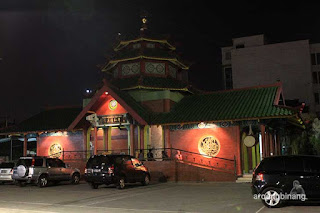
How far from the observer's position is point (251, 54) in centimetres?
6625

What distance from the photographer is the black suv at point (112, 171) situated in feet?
60.2

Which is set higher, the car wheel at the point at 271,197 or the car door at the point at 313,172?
the car door at the point at 313,172

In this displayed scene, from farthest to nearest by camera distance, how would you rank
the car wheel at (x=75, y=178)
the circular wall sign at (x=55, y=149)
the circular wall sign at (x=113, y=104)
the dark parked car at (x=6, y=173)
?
the circular wall sign at (x=55, y=149)
the circular wall sign at (x=113, y=104)
the car wheel at (x=75, y=178)
the dark parked car at (x=6, y=173)

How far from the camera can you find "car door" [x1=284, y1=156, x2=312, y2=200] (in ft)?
37.8

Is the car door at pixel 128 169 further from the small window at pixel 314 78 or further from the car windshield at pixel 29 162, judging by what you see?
the small window at pixel 314 78

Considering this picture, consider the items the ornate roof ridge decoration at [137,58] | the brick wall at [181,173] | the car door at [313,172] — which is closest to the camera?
the car door at [313,172]

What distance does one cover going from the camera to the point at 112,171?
1828 cm

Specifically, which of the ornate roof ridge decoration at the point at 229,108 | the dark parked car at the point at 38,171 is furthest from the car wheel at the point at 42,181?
the ornate roof ridge decoration at the point at 229,108

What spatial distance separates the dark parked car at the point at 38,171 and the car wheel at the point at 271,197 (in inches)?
528

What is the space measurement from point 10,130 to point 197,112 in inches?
→ 610

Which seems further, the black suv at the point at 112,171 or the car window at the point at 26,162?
the car window at the point at 26,162

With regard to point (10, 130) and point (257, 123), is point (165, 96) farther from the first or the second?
point (10, 130)

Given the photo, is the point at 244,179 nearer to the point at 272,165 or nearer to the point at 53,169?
the point at 272,165

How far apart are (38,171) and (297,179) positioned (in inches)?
569
